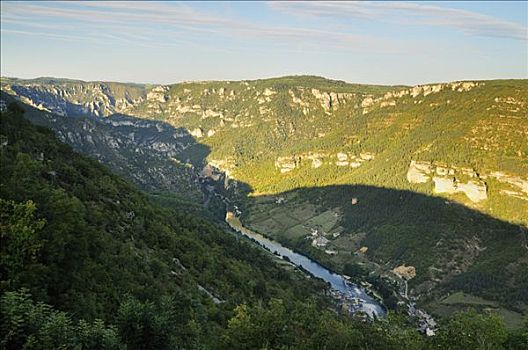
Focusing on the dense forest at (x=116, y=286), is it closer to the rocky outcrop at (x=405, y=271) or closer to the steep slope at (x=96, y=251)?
the steep slope at (x=96, y=251)

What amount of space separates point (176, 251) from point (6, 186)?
139 feet

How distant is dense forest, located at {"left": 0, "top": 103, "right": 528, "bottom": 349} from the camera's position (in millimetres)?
33344

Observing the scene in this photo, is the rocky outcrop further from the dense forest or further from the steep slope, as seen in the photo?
the dense forest

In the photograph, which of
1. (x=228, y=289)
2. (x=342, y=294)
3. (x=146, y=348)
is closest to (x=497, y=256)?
(x=342, y=294)

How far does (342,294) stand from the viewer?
166000 millimetres

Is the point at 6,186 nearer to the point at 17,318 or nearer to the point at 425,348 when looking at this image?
the point at 17,318

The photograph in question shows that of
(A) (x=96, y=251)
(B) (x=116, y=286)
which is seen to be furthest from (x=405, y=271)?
(B) (x=116, y=286)

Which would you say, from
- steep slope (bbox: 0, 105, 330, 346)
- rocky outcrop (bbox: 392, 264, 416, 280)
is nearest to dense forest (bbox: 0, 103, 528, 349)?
steep slope (bbox: 0, 105, 330, 346)

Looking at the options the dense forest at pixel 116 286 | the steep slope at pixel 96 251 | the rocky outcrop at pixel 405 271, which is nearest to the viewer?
the dense forest at pixel 116 286

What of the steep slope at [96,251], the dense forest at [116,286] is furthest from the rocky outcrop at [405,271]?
the dense forest at [116,286]

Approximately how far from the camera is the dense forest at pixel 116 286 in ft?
109

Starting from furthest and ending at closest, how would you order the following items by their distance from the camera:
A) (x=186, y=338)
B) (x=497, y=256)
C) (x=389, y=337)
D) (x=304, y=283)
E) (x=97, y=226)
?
(x=497, y=256), (x=304, y=283), (x=97, y=226), (x=389, y=337), (x=186, y=338)

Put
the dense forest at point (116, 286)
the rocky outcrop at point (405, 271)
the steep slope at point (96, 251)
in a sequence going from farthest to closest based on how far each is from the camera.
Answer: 1. the rocky outcrop at point (405, 271)
2. the steep slope at point (96, 251)
3. the dense forest at point (116, 286)

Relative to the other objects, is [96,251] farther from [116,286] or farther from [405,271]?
[405,271]
